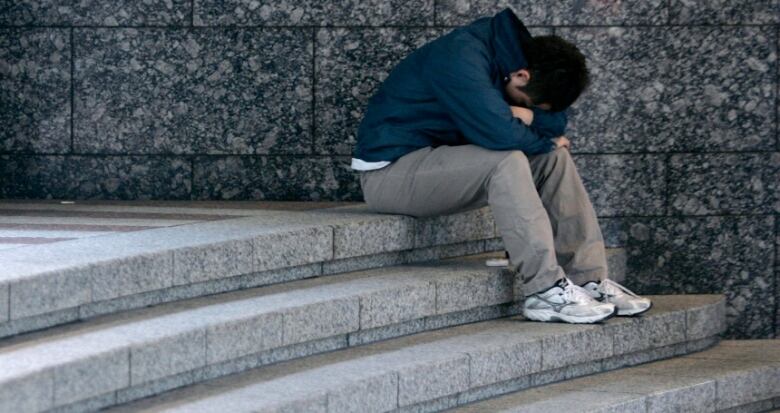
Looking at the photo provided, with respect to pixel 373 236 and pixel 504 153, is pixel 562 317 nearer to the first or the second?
pixel 504 153

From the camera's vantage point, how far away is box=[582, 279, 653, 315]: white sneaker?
20.1ft

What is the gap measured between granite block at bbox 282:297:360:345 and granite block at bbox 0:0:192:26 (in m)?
2.26

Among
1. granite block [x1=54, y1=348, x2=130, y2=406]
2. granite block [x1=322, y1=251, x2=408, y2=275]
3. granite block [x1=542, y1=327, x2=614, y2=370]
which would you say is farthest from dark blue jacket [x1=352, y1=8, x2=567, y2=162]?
granite block [x1=54, y1=348, x2=130, y2=406]

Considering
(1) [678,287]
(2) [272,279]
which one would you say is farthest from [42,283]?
(1) [678,287]

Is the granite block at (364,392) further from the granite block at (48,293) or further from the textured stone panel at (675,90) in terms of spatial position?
the textured stone panel at (675,90)

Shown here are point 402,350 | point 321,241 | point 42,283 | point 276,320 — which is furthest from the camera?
point 321,241

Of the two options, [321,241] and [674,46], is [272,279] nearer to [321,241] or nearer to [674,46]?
[321,241]

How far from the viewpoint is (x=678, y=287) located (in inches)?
283

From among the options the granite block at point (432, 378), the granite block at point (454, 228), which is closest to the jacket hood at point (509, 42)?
the granite block at point (454, 228)

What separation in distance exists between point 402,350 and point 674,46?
2.55 m

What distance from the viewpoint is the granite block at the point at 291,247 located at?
5.49 meters

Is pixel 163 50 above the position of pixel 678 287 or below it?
above

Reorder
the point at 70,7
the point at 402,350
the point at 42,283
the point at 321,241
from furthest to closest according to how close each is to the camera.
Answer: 1. the point at 70,7
2. the point at 321,241
3. the point at 402,350
4. the point at 42,283

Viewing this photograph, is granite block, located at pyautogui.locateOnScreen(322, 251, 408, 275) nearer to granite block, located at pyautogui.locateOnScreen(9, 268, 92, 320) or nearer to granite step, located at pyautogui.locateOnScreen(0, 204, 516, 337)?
granite step, located at pyautogui.locateOnScreen(0, 204, 516, 337)
